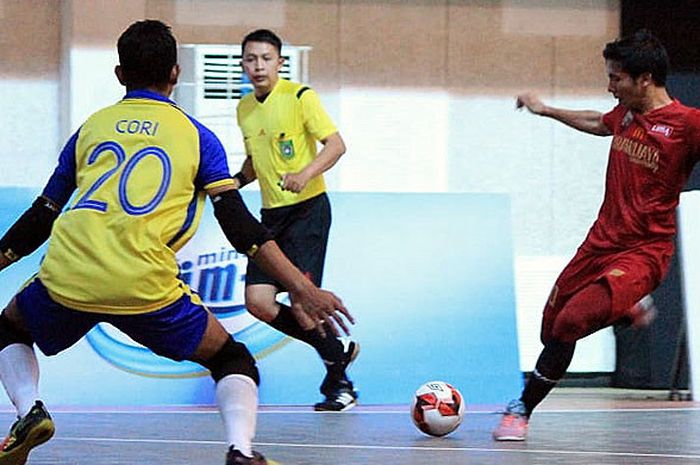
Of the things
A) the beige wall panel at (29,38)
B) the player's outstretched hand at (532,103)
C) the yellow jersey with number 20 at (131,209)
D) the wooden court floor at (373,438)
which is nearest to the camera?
the yellow jersey with number 20 at (131,209)

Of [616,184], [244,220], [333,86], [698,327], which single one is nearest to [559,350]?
[616,184]

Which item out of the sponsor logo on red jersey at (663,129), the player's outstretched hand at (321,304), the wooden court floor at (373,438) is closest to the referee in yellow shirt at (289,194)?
the wooden court floor at (373,438)

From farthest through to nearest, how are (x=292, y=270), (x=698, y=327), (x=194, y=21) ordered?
(x=194, y=21) < (x=698, y=327) < (x=292, y=270)

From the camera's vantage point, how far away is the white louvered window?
39.1 feet

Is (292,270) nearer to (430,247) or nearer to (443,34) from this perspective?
(430,247)

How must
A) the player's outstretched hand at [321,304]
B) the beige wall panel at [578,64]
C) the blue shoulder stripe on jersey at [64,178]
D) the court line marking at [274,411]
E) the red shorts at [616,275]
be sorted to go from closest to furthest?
the player's outstretched hand at [321,304], the blue shoulder stripe on jersey at [64,178], the red shorts at [616,275], the court line marking at [274,411], the beige wall panel at [578,64]

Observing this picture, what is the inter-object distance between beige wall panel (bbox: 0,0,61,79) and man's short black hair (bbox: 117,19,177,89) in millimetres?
6769

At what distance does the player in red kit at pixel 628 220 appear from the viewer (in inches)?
302

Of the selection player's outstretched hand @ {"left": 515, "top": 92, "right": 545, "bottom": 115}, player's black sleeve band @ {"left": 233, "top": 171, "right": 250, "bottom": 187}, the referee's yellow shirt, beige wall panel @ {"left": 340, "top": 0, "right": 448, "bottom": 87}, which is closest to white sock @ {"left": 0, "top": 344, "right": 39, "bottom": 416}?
player's outstretched hand @ {"left": 515, "top": 92, "right": 545, "bottom": 115}

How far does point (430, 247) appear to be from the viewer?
34.6 feet

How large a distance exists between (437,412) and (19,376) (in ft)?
8.94

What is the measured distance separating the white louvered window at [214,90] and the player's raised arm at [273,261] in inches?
255

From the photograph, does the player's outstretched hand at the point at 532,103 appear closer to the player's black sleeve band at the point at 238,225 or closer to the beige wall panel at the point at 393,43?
the player's black sleeve band at the point at 238,225

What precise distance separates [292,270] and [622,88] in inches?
122
